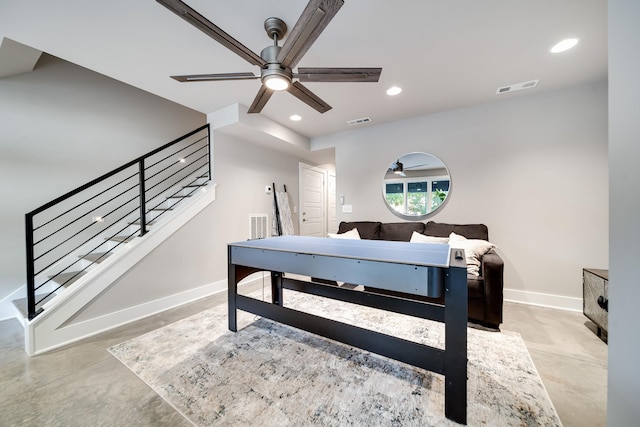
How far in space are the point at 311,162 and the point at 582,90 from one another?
4.35 meters

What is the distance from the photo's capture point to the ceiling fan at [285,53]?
108cm

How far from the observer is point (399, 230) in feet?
11.1

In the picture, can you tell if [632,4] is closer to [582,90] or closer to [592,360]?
[592,360]

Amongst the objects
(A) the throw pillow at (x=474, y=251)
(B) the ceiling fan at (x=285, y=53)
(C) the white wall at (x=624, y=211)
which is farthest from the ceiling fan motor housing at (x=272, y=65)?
(A) the throw pillow at (x=474, y=251)

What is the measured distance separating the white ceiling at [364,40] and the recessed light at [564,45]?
0.05 meters

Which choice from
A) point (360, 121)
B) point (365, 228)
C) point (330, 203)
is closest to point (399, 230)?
point (365, 228)

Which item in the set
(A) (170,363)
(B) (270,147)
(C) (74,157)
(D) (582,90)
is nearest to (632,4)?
(D) (582,90)

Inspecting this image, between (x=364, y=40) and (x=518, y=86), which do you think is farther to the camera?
(x=518, y=86)

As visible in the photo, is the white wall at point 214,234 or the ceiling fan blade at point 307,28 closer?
the ceiling fan blade at point 307,28

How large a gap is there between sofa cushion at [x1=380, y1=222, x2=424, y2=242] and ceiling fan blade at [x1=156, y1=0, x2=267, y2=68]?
2.72m

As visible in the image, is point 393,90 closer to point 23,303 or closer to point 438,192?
point 438,192

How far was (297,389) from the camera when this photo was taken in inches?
57.8

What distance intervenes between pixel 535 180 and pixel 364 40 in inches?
108

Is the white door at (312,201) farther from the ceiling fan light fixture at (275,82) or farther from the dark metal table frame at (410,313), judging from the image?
the ceiling fan light fixture at (275,82)
